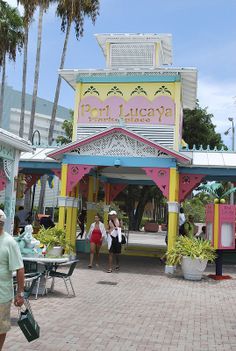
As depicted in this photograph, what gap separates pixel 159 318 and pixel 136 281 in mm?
4101

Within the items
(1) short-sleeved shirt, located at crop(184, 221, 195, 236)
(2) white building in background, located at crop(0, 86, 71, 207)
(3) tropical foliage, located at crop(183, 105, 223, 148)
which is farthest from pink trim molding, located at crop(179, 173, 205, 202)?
(2) white building in background, located at crop(0, 86, 71, 207)

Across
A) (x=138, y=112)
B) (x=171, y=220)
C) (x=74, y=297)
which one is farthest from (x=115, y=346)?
(x=138, y=112)

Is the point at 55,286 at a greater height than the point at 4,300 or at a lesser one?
lesser

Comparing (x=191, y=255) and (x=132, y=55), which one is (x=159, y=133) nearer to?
(x=132, y=55)

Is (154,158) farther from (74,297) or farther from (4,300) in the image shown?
(4,300)

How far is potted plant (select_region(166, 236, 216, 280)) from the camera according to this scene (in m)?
12.1

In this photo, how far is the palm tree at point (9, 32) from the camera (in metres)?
26.0

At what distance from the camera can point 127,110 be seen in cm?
1516

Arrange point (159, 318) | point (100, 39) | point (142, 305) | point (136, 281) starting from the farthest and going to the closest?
point (100, 39)
point (136, 281)
point (142, 305)
point (159, 318)

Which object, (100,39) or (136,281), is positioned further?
(100,39)

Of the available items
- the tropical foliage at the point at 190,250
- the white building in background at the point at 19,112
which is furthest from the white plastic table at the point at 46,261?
the white building in background at the point at 19,112

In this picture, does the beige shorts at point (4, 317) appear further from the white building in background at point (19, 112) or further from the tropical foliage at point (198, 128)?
the white building in background at point (19, 112)

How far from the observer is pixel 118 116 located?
15.2 metres

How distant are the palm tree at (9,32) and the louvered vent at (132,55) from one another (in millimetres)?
12029
